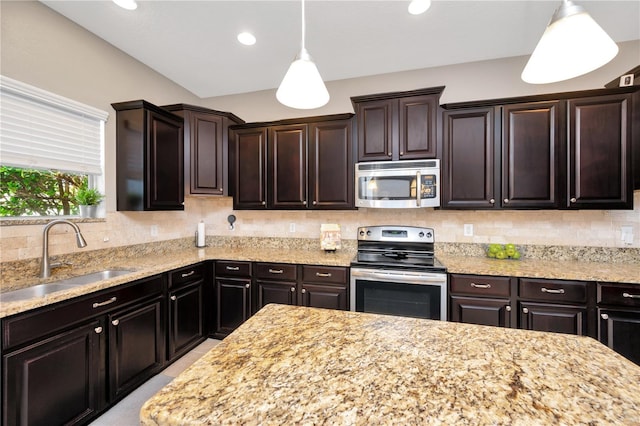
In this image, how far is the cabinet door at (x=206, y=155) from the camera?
300 cm

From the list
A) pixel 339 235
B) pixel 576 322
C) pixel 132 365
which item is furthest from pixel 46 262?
pixel 576 322

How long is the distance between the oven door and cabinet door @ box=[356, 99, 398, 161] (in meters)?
1.13

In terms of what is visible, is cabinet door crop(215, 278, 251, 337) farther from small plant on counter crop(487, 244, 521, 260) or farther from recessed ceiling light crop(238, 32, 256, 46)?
small plant on counter crop(487, 244, 521, 260)

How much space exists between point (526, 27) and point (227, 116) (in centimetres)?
295

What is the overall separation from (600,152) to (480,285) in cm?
147

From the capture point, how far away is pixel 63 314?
5.31 feet

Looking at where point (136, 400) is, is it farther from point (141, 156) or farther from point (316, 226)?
point (316, 226)

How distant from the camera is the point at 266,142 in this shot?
10.0 ft

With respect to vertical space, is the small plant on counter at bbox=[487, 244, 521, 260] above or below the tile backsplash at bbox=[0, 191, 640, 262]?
below

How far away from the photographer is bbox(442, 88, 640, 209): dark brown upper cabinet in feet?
7.25

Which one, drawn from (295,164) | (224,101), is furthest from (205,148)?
(295,164)

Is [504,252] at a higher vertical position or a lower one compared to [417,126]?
lower

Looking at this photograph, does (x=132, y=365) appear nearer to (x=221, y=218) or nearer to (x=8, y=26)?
(x=221, y=218)

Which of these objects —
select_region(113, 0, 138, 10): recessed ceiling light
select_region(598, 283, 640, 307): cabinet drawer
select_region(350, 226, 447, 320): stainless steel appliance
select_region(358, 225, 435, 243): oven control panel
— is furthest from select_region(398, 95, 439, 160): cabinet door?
select_region(113, 0, 138, 10): recessed ceiling light
